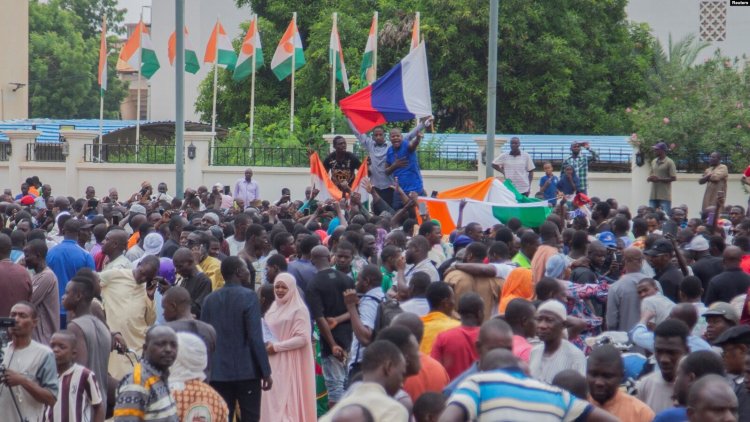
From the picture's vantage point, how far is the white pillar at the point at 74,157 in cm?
3016

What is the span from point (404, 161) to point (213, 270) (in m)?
6.54

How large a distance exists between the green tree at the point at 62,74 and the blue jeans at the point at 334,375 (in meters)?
60.0

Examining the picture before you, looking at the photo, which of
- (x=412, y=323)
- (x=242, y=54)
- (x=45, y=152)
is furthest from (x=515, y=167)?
(x=242, y=54)

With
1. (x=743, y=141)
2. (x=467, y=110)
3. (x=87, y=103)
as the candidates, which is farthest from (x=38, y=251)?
(x=87, y=103)

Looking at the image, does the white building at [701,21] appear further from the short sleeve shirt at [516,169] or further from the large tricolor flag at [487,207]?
the large tricolor flag at [487,207]

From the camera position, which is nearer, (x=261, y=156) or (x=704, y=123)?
(x=704, y=123)

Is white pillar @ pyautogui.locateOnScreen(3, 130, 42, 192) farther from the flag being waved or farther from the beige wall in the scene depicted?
the beige wall

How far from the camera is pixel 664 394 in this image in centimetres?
721

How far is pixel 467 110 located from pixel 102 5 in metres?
46.8

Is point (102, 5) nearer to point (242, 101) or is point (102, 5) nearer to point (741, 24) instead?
point (242, 101)

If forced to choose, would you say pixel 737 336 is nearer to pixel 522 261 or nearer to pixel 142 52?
pixel 522 261

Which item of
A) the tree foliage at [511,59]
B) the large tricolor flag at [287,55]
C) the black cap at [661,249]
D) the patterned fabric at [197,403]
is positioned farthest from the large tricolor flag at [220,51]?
the patterned fabric at [197,403]

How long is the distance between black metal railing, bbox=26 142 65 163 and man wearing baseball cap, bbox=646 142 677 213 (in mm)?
14837

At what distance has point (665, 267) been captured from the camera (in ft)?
37.2
